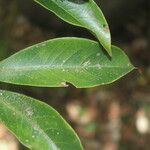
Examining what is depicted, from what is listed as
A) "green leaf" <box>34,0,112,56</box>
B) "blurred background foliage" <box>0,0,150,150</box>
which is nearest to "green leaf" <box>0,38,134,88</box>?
"green leaf" <box>34,0,112,56</box>

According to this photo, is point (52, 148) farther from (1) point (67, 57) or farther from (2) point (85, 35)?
(2) point (85, 35)

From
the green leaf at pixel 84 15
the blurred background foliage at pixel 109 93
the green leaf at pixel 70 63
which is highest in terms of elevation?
the green leaf at pixel 84 15

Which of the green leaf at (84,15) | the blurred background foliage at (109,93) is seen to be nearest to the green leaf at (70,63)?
the green leaf at (84,15)

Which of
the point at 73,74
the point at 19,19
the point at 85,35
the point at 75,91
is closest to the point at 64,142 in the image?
the point at 73,74

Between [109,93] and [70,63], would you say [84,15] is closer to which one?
[70,63]

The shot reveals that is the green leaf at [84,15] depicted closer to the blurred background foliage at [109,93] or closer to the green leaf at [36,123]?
the green leaf at [36,123]

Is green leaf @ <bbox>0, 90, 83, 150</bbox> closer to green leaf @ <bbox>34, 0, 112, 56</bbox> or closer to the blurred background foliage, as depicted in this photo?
green leaf @ <bbox>34, 0, 112, 56</bbox>
